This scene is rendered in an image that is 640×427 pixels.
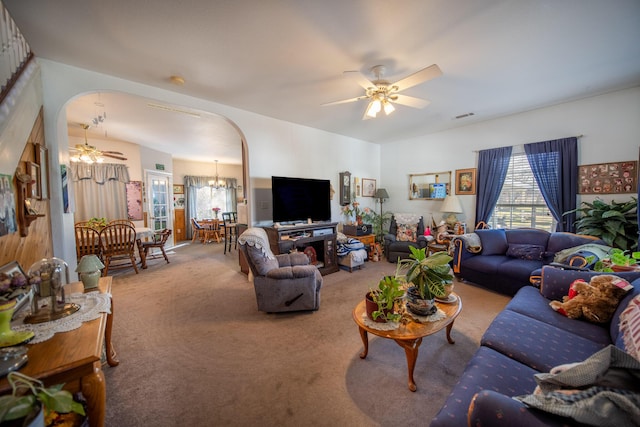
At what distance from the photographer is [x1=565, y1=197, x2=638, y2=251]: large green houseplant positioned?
284 cm

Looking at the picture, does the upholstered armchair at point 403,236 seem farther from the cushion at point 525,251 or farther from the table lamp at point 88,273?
the table lamp at point 88,273

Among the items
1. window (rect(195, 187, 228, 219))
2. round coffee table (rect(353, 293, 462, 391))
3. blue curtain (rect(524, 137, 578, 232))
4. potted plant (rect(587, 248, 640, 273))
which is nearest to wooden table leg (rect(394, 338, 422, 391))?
round coffee table (rect(353, 293, 462, 391))

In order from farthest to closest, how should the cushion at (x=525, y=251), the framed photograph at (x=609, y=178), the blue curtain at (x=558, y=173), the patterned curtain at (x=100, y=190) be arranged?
the patterned curtain at (x=100, y=190) → the blue curtain at (x=558, y=173) → the cushion at (x=525, y=251) → the framed photograph at (x=609, y=178)

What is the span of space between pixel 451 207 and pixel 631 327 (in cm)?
327

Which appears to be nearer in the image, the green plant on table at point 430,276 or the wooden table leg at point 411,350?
the wooden table leg at point 411,350

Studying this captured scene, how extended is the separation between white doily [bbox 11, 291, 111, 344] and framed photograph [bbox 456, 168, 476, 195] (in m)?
5.16

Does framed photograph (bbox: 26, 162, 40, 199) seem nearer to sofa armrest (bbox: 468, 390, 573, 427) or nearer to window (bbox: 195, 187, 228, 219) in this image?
sofa armrest (bbox: 468, 390, 573, 427)

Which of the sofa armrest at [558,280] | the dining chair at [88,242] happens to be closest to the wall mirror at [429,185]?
the sofa armrest at [558,280]

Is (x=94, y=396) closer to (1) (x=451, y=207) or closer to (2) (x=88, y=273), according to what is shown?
(2) (x=88, y=273)

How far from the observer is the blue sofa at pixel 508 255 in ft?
9.59

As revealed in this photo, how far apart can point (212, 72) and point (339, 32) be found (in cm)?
143

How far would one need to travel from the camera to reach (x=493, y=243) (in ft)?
11.4

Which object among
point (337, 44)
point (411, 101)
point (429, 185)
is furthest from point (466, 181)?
point (337, 44)

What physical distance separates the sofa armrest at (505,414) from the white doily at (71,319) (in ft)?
5.87
